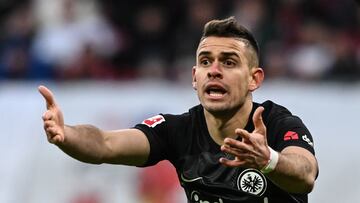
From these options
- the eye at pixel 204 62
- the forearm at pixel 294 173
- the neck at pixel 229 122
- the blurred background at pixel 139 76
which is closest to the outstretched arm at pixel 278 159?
the forearm at pixel 294 173

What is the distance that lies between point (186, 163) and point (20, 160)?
520 cm

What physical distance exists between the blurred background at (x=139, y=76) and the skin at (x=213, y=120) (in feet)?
13.8

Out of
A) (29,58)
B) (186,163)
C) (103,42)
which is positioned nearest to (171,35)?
(103,42)

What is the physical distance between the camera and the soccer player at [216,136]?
24.4 ft

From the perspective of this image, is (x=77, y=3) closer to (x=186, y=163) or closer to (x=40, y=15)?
(x=40, y=15)

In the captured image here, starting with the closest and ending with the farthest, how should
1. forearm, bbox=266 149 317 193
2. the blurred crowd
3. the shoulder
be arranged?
forearm, bbox=266 149 317 193, the shoulder, the blurred crowd

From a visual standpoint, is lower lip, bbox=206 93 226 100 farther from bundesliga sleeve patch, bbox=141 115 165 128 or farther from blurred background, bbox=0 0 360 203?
blurred background, bbox=0 0 360 203

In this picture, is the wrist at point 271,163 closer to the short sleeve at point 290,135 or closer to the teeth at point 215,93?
the short sleeve at point 290,135

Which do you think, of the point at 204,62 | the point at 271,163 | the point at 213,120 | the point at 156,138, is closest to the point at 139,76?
the point at 156,138

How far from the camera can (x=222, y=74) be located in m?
7.54

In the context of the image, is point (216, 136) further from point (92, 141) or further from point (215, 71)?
point (92, 141)

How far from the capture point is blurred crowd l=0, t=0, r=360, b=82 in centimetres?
1370

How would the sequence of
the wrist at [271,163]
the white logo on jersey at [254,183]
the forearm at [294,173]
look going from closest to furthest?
the wrist at [271,163]
the forearm at [294,173]
the white logo on jersey at [254,183]

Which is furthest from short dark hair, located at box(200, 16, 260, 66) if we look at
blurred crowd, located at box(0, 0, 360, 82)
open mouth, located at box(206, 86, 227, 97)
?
Answer: blurred crowd, located at box(0, 0, 360, 82)
